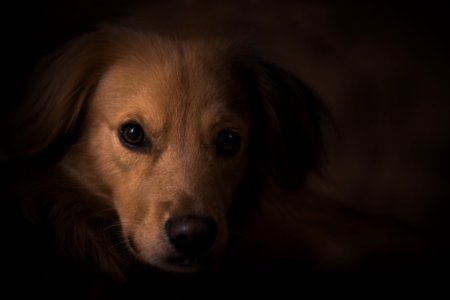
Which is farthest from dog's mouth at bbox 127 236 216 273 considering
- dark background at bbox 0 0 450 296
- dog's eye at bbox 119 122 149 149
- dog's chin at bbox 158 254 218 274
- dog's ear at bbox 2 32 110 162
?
dark background at bbox 0 0 450 296

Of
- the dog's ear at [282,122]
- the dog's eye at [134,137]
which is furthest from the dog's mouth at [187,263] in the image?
the dog's ear at [282,122]

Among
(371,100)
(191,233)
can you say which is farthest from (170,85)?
(371,100)

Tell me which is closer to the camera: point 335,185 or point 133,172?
point 133,172

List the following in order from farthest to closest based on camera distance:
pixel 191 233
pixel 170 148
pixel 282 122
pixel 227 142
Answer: pixel 282 122
pixel 227 142
pixel 170 148
pixel 191 233

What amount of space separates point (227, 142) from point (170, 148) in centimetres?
22

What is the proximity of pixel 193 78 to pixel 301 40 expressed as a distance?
113 centimetres

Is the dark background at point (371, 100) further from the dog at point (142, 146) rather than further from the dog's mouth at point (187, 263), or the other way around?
the dog's mouth at point (187, 263)

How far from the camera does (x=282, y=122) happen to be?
256cm

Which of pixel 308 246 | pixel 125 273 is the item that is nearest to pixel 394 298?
pixel 308 246

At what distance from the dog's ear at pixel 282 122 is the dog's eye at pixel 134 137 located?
0.50m

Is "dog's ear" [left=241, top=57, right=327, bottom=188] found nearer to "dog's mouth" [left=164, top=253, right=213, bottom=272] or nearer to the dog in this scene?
the dog

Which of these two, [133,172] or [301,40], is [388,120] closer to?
[301,40]

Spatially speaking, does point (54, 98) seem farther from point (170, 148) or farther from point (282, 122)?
point (282, 122)

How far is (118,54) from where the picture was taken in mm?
2412
